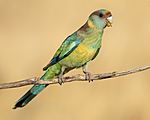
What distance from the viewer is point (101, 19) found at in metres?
4.59

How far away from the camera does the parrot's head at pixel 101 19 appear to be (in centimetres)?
454

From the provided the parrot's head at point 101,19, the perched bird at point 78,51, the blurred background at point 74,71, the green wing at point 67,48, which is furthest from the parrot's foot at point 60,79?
the blurred background at point 74,71

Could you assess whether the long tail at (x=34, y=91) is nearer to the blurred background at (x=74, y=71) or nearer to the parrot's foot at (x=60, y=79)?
the parrot's foot at (x=60, y=79)

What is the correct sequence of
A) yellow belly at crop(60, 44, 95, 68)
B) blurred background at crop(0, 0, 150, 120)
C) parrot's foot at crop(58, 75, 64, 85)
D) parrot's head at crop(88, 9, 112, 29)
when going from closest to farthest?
parrot's foot at crop(58, 75, 64, 85)
yellow belly at crop(60, 44, 95, 68)
parrot's head at crop(88, 9, 112, 29)
blurred background at crop(0, 0, 150, 120)

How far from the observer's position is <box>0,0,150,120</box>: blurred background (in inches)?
279

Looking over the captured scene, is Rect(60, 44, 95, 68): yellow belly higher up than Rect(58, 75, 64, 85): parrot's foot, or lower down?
higher up

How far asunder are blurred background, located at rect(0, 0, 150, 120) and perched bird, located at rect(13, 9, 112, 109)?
7.42ft

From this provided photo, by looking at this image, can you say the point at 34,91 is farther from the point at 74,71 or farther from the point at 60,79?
the point at 74,71

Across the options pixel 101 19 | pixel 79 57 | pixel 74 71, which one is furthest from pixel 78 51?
pixel 74 71

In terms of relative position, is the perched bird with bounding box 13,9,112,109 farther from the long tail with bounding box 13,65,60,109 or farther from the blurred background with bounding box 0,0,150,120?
the blurred background with bounding box 0,0,150,120

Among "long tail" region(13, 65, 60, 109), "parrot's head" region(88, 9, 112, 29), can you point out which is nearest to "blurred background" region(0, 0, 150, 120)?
"long tail" region(13, 65, 60, 109)
